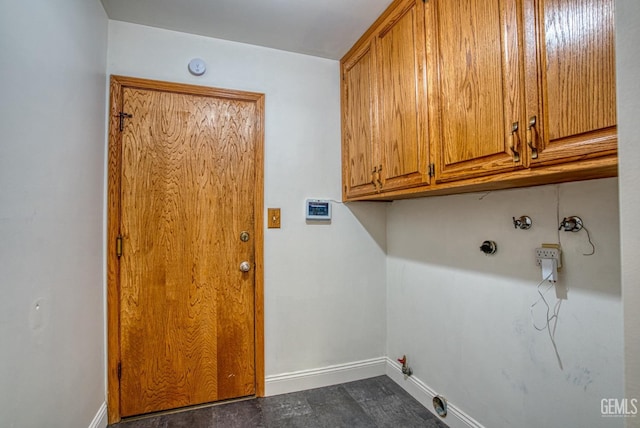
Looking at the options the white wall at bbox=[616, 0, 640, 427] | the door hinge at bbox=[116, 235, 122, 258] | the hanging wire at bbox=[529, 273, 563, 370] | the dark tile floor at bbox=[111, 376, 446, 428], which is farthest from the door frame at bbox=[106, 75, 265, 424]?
the hanging wire at bbox=[529, 273, 563, 370]

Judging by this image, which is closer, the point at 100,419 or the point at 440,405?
the point at 100,419

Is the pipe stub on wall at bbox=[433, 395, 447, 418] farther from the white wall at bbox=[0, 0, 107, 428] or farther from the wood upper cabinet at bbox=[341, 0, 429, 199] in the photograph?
the white wall at bbox=[0, 0, 107, 428]

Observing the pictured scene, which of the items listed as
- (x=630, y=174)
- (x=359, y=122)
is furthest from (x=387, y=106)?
(x=630, y=174)

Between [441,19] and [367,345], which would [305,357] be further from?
[441,19]

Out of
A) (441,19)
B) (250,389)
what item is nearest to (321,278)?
(250,389)

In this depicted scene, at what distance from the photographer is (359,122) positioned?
2.09 m

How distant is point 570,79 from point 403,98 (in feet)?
2.70

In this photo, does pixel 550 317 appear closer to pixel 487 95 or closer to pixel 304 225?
pixel 487 95

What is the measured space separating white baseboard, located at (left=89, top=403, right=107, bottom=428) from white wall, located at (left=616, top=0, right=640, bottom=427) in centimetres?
216

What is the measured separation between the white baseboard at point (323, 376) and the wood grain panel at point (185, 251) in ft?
0.55

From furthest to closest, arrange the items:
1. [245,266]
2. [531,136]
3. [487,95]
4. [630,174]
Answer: [245,266] < [487,95] < [531,136] < [630,174]

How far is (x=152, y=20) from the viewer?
72.5 inches

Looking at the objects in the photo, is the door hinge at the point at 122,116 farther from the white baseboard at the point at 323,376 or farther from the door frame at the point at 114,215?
the white baseboard at the point at 323,376

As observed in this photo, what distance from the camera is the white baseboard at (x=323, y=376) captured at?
2.09m
